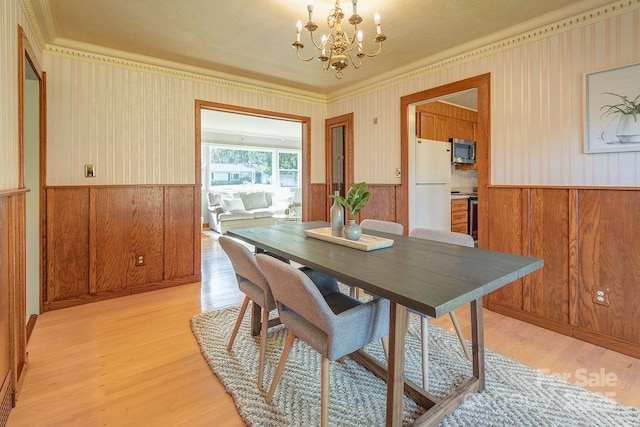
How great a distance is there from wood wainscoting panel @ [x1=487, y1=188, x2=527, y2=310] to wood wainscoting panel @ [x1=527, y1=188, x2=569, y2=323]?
88mm

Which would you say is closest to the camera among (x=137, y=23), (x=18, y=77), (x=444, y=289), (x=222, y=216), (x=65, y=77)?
(x=444, y=289)

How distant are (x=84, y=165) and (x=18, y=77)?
4.04 ft

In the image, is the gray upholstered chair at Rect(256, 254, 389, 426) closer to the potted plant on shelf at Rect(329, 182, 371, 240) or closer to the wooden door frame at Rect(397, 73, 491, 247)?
the potted plant on shelf at Rect(329, 182, 371, 240)

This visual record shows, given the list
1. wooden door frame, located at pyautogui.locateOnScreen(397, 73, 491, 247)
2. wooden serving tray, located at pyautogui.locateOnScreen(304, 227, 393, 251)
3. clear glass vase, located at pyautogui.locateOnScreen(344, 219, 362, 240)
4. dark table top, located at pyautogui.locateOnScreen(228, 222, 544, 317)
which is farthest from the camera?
wooden door frame, located at pyautogui.locateOnScreen(397, 73, 491, 247)

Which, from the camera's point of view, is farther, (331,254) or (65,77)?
(65,77)

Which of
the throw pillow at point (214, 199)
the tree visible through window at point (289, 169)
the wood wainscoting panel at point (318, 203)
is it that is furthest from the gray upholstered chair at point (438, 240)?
the tree visible through window at point (289, 169)

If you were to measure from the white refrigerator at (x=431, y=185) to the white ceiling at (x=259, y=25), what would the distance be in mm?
1053

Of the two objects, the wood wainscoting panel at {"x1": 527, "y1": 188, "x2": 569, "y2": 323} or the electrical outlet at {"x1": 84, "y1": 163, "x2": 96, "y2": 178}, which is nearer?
the wood wainscoting panel at {"x1": 527, "y1": 188, "x2": 569, "y2": 323}

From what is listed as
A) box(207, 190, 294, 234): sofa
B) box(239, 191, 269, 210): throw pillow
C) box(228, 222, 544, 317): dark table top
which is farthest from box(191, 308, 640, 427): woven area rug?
box(239, 191, 269, 210): throw pillow

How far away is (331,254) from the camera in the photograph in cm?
175

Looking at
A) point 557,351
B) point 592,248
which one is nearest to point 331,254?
point 557,351

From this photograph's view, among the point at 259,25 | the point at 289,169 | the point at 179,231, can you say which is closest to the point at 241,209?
the point at 289,169

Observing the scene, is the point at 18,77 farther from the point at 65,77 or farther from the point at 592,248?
the point at 592,248

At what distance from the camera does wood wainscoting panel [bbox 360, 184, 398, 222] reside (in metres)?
3.91
